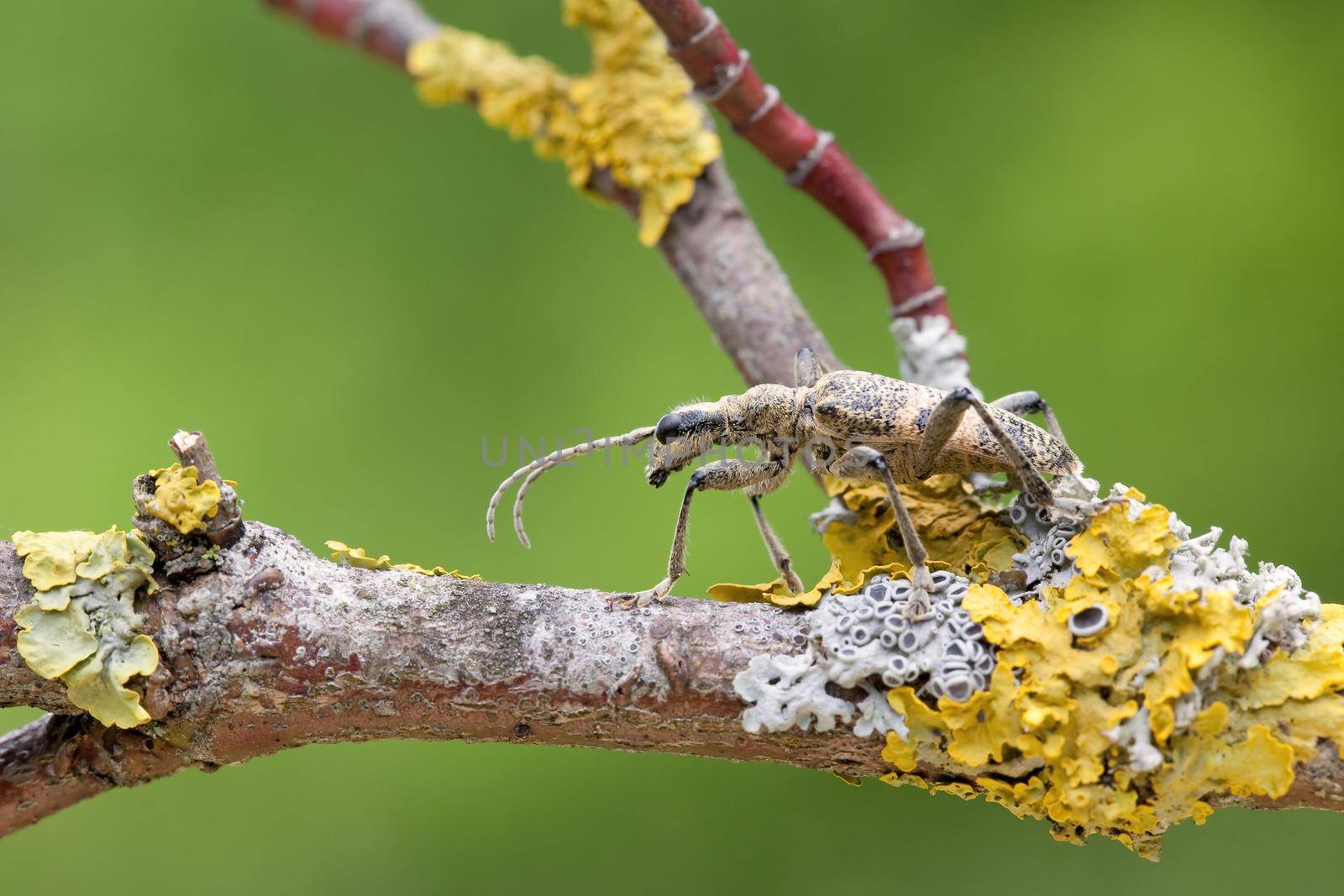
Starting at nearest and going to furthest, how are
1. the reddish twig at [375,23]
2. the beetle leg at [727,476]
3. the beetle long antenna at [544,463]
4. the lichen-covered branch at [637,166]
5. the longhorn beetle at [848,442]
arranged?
1. the longhorn beetle at [848,442]
2. the beetle leg at [727,476]
3. the beetle long antenna at [544,463]
4. the lichen-covered branch at [637,166]
5. the reddish twig at [375,23]

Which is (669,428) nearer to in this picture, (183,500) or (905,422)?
(905,422)

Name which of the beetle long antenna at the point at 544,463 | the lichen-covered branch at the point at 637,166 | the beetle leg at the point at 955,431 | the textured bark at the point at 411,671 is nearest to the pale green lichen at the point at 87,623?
the textured bark at the point at 411,671

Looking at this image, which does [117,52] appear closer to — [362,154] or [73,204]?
[73,204]

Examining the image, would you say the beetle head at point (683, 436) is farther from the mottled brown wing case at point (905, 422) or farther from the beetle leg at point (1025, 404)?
the beetle leg at point (1025, 404)

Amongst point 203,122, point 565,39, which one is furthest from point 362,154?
point 565,39

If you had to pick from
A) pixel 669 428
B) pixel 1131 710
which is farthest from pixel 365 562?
pixel 1131 710

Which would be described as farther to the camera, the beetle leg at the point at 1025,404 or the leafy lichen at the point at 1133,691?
the beetle leg at the point at 1025,404

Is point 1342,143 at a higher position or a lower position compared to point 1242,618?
higher
